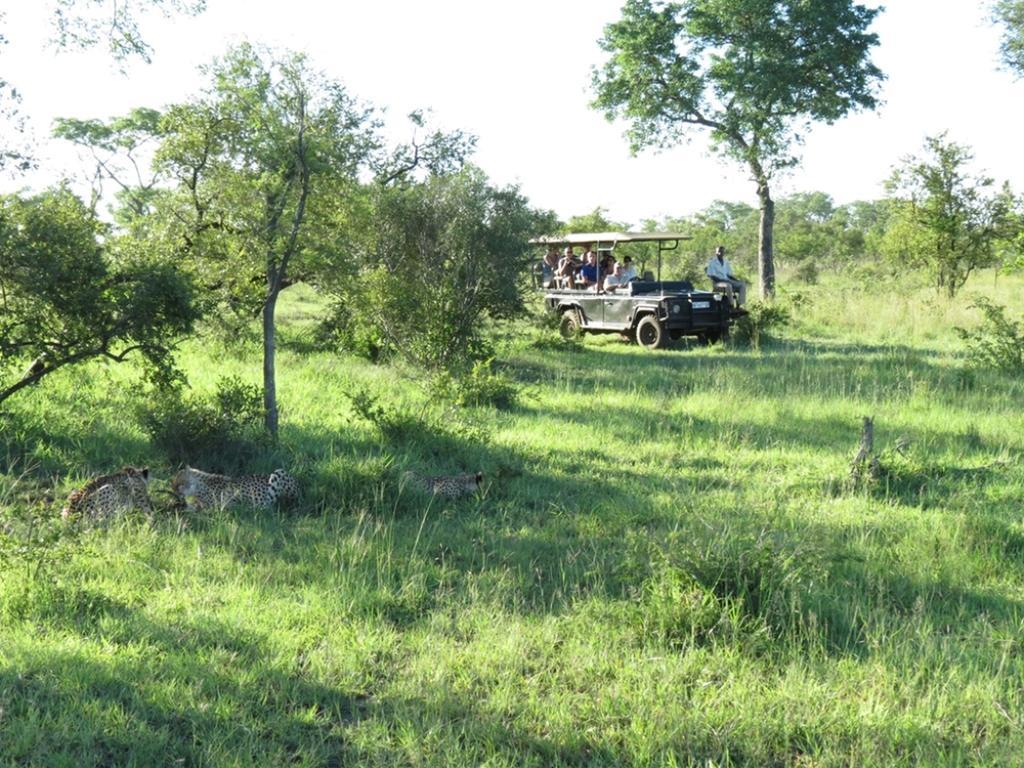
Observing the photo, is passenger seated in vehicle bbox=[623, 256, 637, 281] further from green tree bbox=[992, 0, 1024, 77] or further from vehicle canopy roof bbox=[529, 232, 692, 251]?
green tree bbox=[992, 0, 1024, 77]

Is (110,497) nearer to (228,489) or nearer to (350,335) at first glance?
(228,489)

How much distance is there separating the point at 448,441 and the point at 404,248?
5.22 m

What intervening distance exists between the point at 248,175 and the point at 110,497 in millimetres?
2895

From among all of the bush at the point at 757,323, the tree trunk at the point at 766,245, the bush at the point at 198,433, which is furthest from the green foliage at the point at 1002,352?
the tree trunk at the point at 766,245

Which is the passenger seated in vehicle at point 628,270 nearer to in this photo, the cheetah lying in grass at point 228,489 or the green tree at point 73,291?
the green tree at point 73,291

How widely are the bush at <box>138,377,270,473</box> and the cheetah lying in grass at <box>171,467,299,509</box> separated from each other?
89 cm

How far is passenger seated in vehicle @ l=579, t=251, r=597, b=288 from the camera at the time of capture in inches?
697

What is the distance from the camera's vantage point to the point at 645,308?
16375 millimetres

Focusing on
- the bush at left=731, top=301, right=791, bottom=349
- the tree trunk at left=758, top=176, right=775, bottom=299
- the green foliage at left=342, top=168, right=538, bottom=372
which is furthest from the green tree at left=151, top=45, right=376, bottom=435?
the tree trunk at left=758, top=176, right=775, bottom=299

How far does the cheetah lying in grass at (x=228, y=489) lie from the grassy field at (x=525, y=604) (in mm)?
174

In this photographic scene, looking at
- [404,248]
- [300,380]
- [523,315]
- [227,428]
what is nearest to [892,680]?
[227,428]

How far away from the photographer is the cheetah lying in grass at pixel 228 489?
6.29 metres

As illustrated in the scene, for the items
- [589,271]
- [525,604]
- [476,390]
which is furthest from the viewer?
[589,271]

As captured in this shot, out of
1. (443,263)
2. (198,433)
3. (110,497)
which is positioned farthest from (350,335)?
(110,497)
